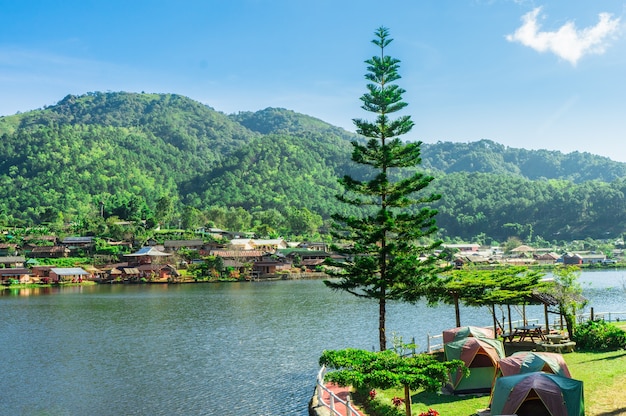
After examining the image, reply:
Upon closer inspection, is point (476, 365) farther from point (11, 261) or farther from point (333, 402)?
point (11, 261)

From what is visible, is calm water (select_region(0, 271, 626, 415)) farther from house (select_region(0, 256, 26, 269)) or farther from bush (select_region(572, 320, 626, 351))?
house (select_region(0, 256, 26, 269))

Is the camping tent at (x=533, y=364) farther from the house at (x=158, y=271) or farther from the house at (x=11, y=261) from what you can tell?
the house at (x=11, y=261)

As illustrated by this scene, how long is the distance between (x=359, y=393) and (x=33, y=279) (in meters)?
86.5

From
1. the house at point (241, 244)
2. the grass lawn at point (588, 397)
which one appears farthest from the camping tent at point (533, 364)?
the house at point (241, 244)

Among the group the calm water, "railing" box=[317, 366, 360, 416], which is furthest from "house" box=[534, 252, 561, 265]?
"railing" box=[317, 366, 360, 416]

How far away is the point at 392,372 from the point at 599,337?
574 inches

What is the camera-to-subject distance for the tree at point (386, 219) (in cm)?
2547

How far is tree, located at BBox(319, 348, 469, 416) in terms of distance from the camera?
13.6 meters

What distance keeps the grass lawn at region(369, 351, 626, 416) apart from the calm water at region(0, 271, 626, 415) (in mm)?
4642

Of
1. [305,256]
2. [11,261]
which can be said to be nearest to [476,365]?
[11,261]

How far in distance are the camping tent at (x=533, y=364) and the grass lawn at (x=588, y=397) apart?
1239mm

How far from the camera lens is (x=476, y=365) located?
63.5ft

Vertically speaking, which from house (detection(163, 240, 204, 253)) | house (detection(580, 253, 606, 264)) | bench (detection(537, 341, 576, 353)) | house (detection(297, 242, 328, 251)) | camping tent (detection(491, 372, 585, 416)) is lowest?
house (detection(580, 253, 606, 264))

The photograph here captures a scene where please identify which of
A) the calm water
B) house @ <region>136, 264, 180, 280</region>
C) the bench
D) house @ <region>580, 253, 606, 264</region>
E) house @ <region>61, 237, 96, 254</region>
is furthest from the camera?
house @ <region>580, 253, 606, 264</region>
